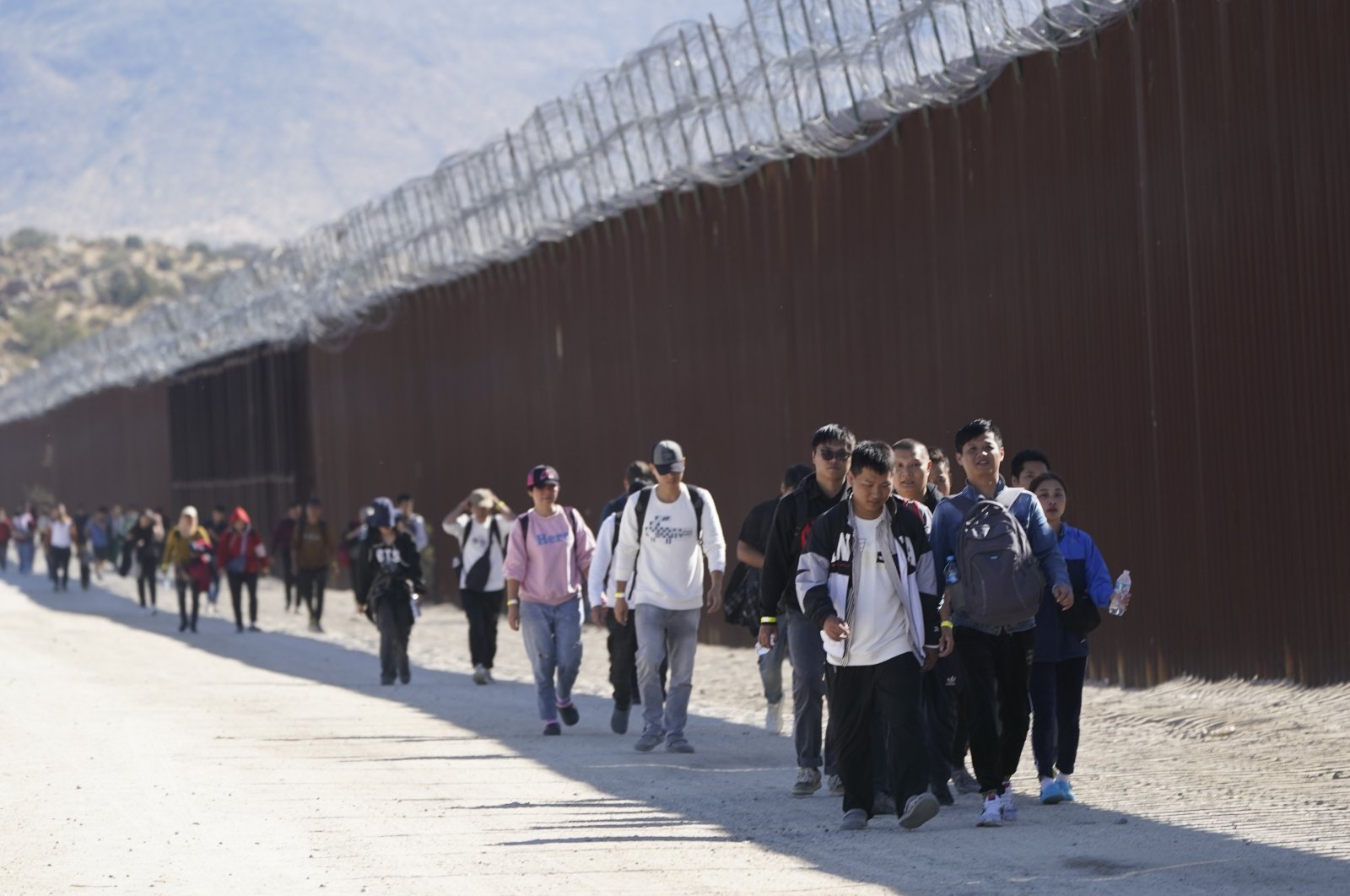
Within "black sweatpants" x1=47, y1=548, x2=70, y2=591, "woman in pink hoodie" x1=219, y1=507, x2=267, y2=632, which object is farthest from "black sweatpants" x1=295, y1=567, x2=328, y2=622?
"black sweatpants" x1=47, y1=548, x2=70, y2=591

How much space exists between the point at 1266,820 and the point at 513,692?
906 centimetres

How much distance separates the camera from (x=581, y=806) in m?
9.89

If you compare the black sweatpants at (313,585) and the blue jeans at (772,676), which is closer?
Answer: the blue jeans at (772,676)

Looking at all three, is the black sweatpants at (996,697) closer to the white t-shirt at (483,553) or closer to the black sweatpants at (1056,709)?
the black sweatpants at (1056,709)

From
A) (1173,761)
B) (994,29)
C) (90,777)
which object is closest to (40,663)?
(90,777)

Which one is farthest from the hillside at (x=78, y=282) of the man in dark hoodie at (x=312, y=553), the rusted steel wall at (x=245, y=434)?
the man in dark hoodie at (x=312, y=553)

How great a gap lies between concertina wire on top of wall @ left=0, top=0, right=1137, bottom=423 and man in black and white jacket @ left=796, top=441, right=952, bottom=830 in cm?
661

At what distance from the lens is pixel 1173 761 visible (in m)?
10.9

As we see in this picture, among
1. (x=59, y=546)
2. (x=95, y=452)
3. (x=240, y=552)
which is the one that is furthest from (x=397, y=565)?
(x=95, y=452)

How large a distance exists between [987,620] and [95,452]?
63.4m

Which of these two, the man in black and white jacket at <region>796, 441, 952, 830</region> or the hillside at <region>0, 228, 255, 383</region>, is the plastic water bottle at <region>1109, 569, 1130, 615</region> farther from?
the hillside at <region>0, 228, 255, 383</region>

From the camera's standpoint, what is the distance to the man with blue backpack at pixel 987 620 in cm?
872

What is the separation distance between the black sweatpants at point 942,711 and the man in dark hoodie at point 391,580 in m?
8.68

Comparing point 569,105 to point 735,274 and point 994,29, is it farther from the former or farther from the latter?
point 994,29
